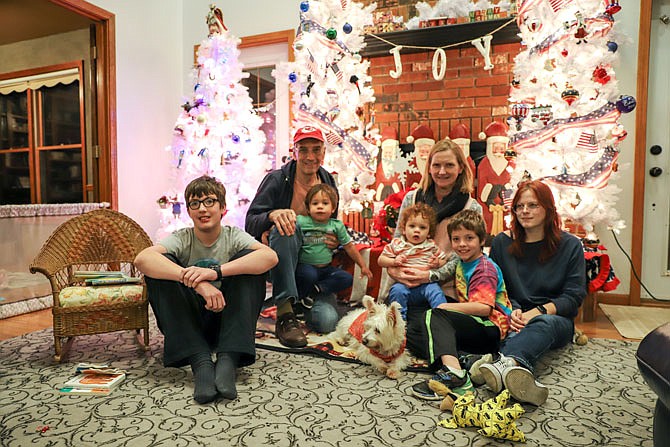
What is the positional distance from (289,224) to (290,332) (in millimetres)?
601

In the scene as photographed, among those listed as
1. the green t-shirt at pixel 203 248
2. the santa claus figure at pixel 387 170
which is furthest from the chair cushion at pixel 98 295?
the santa claus figure at pixel 387 170

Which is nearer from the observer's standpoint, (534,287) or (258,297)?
(258,297)

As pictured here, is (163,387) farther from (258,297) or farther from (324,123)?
(324,123)

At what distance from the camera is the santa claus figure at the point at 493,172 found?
13.3ft

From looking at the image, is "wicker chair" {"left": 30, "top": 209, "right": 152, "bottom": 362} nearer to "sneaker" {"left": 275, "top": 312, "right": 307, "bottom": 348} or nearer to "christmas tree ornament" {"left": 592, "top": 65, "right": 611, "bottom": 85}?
"sneaker" {"left": 275, "top": 312, "right": 307, "bottom": 348}

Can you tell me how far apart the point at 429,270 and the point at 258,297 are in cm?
89

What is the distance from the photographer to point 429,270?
7.85 ft

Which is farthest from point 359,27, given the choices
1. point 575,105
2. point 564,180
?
point 564,180

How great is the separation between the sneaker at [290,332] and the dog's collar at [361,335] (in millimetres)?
308

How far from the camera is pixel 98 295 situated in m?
2.29

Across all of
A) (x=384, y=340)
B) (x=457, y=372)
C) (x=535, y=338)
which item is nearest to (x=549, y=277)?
(x=535, y=338)

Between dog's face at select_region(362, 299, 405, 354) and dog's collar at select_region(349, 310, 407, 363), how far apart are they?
0.03 metres

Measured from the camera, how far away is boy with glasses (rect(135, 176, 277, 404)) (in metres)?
1.96

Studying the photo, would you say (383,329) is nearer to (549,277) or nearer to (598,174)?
(549,277)
